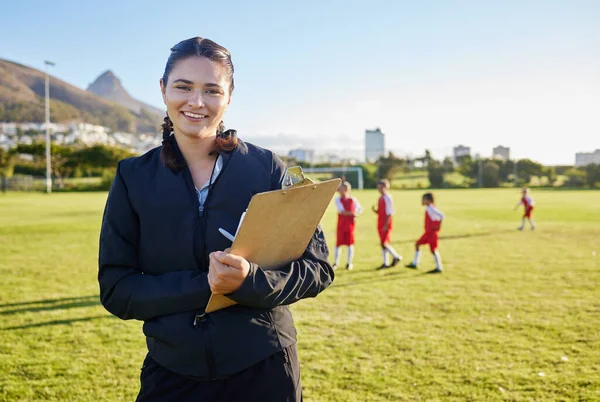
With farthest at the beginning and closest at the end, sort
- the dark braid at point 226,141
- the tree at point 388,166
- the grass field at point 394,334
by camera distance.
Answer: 1. the tree at point 388,166
2. the grass field at point 394,334
3. the dark braid at point 226,141

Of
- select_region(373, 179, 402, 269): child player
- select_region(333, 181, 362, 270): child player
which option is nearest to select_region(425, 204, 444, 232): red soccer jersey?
select_region(373, 179, 402, 269): child player

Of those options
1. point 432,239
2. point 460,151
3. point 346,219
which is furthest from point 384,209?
point 460,151

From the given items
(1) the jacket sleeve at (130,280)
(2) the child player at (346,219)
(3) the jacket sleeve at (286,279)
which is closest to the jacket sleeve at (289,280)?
(3) the jacket sleeve at (286,279)

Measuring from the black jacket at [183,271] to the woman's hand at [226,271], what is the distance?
133 millimetres

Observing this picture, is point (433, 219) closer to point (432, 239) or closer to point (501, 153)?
point (432, 239)

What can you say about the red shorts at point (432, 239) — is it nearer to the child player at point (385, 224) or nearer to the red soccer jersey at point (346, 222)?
the child player at point (385, 224)

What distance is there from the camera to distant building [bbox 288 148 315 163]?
235ft

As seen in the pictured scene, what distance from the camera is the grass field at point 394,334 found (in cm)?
430

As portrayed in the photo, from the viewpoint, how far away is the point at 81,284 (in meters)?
8.52

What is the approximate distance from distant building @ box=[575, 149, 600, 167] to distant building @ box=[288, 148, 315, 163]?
111ft

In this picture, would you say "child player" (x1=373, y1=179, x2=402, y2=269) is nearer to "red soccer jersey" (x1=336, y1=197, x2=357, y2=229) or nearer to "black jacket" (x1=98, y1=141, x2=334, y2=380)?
"red soccer jersey" (x1=336, y1=197, x2=357, y2=229)

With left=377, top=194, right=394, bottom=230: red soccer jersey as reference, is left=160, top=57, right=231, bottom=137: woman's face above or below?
above

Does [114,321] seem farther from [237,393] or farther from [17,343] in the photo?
[237,393]

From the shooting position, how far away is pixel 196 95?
69.9 inches
